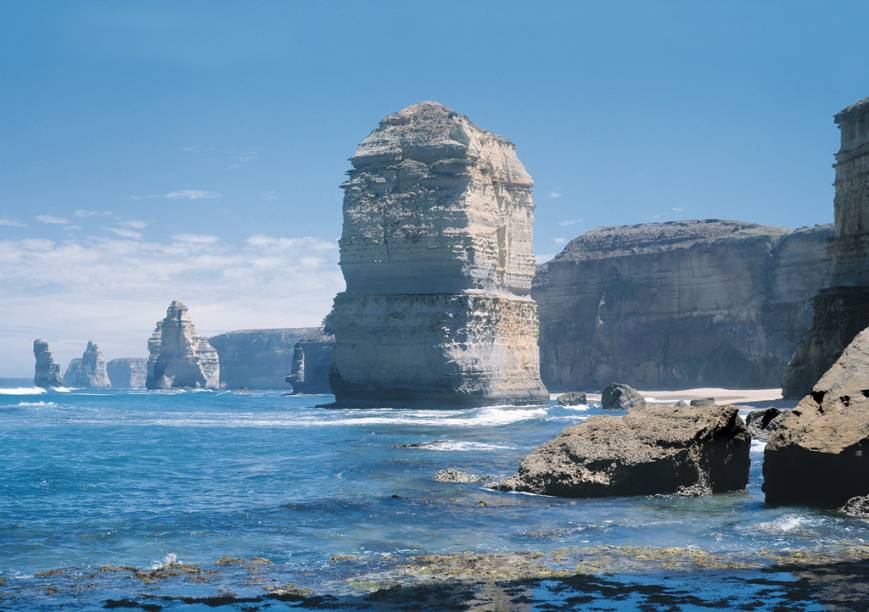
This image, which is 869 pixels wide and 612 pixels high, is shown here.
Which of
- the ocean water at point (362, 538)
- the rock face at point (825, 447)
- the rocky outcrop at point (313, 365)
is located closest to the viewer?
the ocean water at point (362, 538)

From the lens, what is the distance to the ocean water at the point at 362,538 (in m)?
9.92

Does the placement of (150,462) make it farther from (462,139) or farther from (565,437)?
(462,139)

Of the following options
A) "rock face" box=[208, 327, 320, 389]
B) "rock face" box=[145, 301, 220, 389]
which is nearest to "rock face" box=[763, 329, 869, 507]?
"rock face" box=[145, 301, 220, 389]

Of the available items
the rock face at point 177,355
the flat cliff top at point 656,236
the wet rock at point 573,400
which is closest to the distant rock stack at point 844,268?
the wet rock at point 573,400

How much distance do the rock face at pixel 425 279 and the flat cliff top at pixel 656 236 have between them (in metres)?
34.5

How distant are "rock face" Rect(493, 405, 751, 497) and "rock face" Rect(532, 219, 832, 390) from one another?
58.8 m

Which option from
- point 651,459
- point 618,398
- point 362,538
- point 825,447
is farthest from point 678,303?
point 362,538

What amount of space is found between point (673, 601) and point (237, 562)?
5.24 metres

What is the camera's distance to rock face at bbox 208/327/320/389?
585ft

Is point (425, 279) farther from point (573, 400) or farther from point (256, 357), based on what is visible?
point (256, 357)

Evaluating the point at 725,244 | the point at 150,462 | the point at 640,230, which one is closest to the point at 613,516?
the point at 150,462

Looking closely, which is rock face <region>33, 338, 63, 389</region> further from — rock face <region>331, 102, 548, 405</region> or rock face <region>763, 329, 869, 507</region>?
rock face <region>763, 329, 869, 507</region>

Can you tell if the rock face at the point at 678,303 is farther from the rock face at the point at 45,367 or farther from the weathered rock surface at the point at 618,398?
the rock face at the point at 45,367

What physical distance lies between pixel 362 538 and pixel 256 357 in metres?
Result: 169
